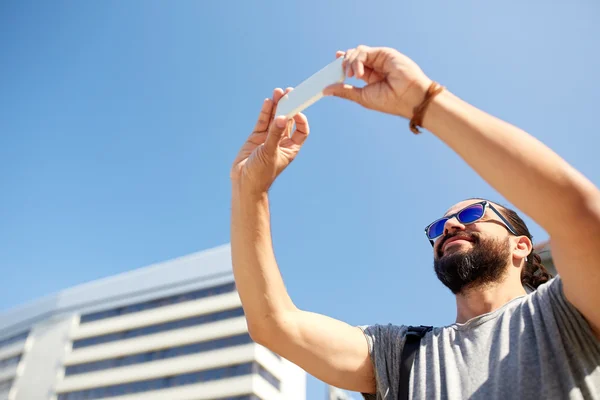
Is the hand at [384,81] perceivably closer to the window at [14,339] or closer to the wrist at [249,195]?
the wrist at [249,195]

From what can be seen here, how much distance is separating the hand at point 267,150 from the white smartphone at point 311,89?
6cm

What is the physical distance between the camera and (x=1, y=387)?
6294cm

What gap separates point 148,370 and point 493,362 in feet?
174

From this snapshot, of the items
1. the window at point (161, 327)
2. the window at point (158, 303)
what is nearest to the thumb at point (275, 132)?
the window at point (161, 327)

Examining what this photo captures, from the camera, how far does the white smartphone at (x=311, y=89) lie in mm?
1674

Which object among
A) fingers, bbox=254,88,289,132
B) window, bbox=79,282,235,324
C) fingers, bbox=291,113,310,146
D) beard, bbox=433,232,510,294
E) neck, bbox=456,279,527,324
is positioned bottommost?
neck, bbox=456,279,527,324

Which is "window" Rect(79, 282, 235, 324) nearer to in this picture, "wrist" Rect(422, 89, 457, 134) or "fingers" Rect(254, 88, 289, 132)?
"fingers" Rect(254, 88, 289, 132)

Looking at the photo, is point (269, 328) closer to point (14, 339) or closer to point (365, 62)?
point (365, 62)

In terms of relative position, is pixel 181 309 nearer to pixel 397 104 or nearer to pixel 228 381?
pixel 228 381

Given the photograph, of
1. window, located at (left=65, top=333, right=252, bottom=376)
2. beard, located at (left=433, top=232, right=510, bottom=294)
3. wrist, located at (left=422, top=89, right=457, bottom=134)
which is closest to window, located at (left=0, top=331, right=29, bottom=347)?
window, located at (left=65, top=333, right=252, bottom=376)

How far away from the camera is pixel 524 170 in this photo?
1.31m

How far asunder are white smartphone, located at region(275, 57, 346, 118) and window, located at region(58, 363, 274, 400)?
1819 inches

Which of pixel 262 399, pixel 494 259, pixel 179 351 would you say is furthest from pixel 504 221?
pixel 179 351

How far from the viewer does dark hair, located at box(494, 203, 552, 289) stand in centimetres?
254
